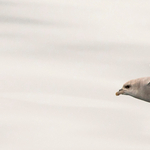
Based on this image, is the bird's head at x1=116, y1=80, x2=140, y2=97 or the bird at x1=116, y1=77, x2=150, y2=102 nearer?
the bird at x1=116, y1=77, x2=150, y2=102

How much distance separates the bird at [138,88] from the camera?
1584cm

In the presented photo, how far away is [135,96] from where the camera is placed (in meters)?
16.1

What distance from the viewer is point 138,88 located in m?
15.9

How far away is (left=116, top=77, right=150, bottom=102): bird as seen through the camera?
15843 millimetres

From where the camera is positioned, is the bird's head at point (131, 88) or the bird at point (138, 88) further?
the bird's head at point (131, 88)

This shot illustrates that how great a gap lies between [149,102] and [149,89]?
0.87ft

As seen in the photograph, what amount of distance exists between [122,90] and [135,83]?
0.31m

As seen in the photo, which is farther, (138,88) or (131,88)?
(131,88)

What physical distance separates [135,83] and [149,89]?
28 cm

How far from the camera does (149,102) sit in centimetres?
1599

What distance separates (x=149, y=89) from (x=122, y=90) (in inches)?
21.9

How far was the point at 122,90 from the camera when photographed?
639 inches

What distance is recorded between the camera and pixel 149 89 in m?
15.8
